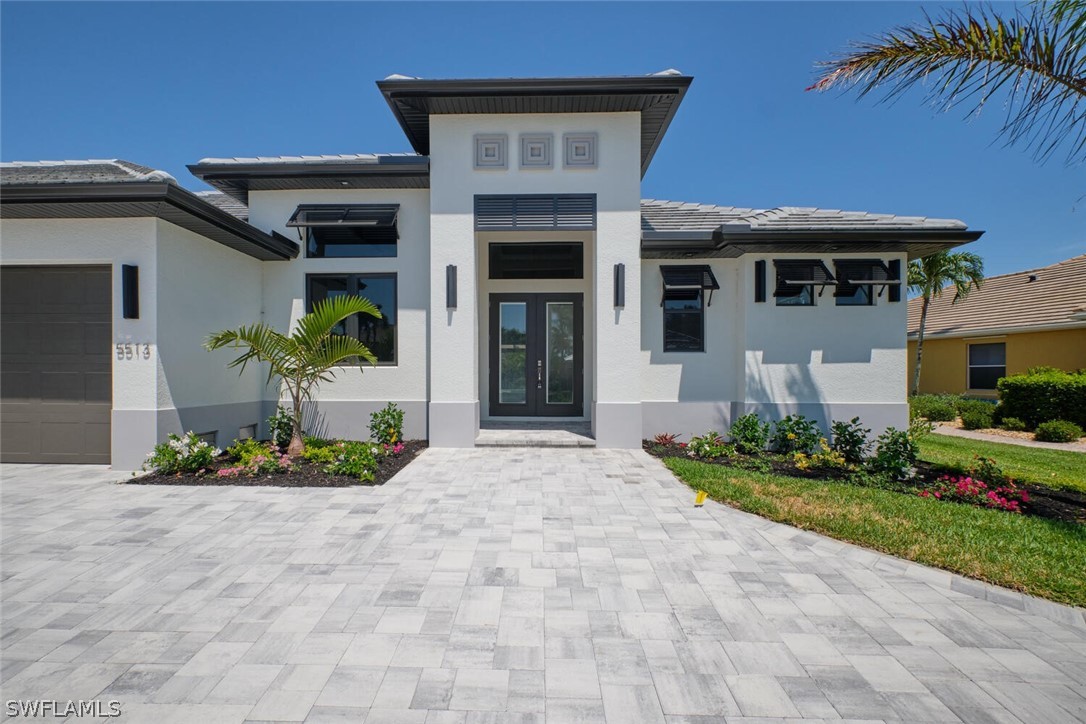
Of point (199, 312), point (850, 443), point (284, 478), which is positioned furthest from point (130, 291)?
point (850, 443)

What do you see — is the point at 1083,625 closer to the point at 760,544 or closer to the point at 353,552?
the point at 760,544

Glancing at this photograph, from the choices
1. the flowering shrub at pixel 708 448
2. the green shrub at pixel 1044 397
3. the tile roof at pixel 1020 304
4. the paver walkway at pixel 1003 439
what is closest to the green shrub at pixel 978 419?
the paver walkway at pixel 1003 439

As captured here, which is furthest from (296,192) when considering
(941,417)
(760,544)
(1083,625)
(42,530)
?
(941,417)

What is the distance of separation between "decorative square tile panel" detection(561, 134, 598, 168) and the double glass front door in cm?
299

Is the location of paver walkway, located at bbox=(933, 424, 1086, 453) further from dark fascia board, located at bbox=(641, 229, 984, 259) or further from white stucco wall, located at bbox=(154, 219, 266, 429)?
white stucco wall, located at bbox=(154, 219, 266, 429)

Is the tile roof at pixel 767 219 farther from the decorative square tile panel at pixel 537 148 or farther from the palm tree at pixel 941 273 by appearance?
the palm tree at pixel 941 273

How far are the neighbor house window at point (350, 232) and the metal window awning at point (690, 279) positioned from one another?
5436mm

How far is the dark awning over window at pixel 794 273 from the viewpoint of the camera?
8703 millimetres

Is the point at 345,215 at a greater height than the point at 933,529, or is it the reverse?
the point at 345,215

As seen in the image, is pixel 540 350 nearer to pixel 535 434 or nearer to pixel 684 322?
pixel 535 434

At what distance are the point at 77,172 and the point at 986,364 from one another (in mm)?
26073

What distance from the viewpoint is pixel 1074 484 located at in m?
6.64

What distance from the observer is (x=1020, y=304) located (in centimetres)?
1700

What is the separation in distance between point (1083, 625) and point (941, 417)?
1496 cm
